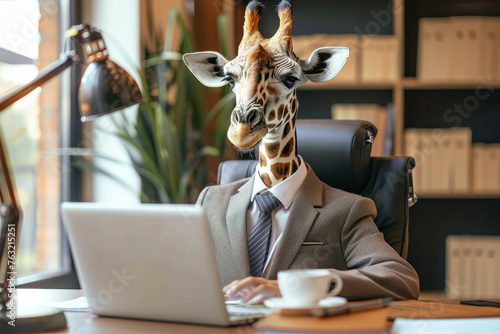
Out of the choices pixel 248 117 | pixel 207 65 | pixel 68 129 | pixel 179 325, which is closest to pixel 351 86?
pixel 68 129

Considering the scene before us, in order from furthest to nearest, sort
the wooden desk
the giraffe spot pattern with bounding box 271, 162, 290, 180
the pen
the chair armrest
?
the chair armrest, the giraffe spot pattern with bounding box 271, 162, 290, 180, the wooden desk, the pen

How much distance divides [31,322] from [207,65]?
2.78ft

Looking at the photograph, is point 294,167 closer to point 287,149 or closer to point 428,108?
point 287,149

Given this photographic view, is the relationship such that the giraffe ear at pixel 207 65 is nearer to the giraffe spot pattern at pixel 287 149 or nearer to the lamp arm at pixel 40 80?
the giraffe spot pattern at pixel 287 149

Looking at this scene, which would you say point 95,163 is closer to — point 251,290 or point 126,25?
point 126,25

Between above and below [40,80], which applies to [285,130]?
below

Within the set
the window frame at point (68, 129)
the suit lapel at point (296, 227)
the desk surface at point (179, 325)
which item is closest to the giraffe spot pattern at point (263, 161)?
the suit lapel at point (296, 227)

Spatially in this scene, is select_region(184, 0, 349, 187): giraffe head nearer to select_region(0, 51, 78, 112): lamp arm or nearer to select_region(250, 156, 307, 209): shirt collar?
select_region(250, 156, 307, 209): shirt collar

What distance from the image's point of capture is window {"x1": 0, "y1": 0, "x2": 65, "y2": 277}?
2533mm

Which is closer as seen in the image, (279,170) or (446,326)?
(446,326)

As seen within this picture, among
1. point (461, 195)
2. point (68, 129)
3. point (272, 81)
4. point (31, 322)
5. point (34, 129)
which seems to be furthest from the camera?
point (461, 195)

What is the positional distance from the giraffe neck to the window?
1285mm

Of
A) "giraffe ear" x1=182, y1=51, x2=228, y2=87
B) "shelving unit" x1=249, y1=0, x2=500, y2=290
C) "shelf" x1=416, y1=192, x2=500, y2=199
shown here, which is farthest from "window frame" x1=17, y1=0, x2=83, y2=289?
"shelf" x1=416, y1=192, x2=500, y2=199

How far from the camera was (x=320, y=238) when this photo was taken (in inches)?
59.3
